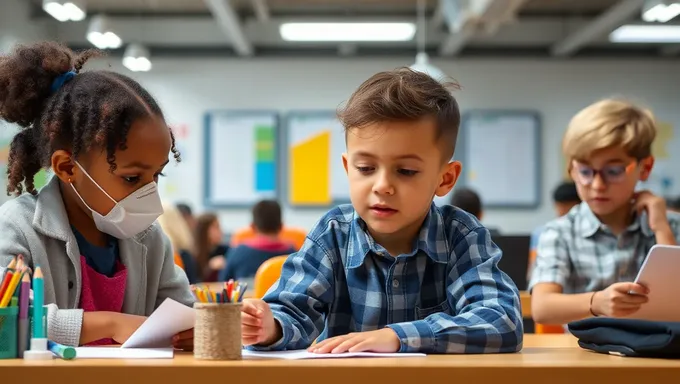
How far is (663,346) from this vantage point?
3.84 feet

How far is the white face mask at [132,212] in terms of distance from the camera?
5.60 ft

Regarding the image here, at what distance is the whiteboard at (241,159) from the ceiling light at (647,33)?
3.70 m

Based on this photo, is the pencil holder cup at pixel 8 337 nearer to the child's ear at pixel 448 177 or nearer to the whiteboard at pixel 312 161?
the child's ear at pixel 448 177

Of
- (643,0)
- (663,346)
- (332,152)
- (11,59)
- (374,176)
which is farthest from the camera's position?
(332,152)

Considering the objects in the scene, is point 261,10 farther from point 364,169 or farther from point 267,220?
point 364,169

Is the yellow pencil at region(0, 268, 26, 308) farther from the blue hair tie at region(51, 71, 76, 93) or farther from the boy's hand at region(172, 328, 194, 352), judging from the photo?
the blue hair tie at region(51, 71, 76, 93)

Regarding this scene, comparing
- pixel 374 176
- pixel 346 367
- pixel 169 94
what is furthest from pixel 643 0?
pixel 346 367

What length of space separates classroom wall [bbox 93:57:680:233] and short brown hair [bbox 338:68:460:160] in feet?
25.7

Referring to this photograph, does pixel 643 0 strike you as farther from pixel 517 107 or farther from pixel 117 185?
pixel 117 185

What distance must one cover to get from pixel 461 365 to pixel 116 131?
0.93 metres

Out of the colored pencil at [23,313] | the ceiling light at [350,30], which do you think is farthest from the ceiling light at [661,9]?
the colored pencil at [23,313]

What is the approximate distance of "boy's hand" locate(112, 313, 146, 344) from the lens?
1.49m

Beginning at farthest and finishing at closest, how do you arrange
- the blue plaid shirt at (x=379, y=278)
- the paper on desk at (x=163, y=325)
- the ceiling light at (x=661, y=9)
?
the ceiling light at (x=661, y=9)
the blue plaid shirt at (x=379, y=278)
the paper on desk at (x=163, y=325)

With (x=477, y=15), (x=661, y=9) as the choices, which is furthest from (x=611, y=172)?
(x=477, y=15)
